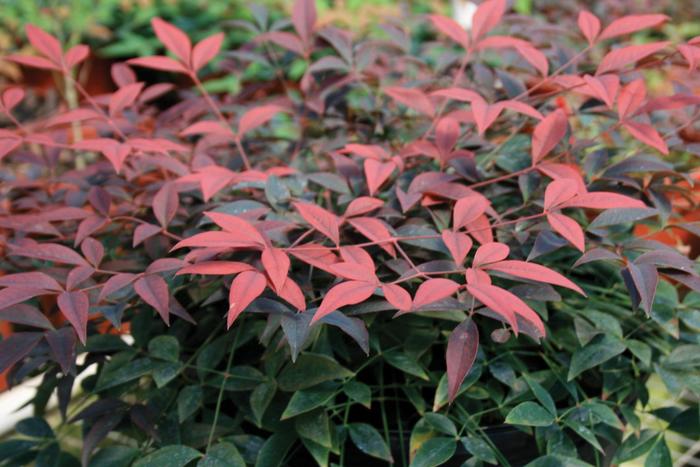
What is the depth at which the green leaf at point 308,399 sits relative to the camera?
0.63m

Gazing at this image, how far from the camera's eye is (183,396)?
2.23 feet

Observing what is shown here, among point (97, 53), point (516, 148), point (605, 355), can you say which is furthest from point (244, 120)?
point (97, 53)

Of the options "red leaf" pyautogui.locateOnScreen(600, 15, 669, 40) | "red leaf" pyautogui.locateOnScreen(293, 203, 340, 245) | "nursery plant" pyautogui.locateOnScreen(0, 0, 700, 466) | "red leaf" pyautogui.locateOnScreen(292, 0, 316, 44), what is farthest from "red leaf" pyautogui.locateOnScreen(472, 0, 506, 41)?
"red leaf" pyautogui.locateOnScreen(293, 203, 340, 245)

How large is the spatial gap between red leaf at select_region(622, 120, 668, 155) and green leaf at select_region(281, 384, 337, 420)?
1.21 ft

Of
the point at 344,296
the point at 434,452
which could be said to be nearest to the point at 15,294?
the point at 344,296

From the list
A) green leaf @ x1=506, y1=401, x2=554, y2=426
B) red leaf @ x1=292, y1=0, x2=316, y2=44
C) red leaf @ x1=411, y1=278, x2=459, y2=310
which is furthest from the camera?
red leaf @ x1=292, y1=0, x2=316, y2=44

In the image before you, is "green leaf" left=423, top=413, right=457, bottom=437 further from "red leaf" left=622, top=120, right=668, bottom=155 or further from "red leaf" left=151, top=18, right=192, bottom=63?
"red leaf" left=151, top=18, right=192, bottom=63

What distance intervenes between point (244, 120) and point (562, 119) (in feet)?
1.13

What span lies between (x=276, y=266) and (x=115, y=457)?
0.95 feet

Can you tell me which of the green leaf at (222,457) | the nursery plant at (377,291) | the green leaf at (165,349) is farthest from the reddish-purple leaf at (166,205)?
the green leaf at (222,457)

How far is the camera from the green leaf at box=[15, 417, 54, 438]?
2.53ft

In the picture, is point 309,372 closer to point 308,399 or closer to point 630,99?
point 308,399

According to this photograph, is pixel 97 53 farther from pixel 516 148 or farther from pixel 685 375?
pixel 685 375

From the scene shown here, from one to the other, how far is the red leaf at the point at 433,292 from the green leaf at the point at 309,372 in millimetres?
141
